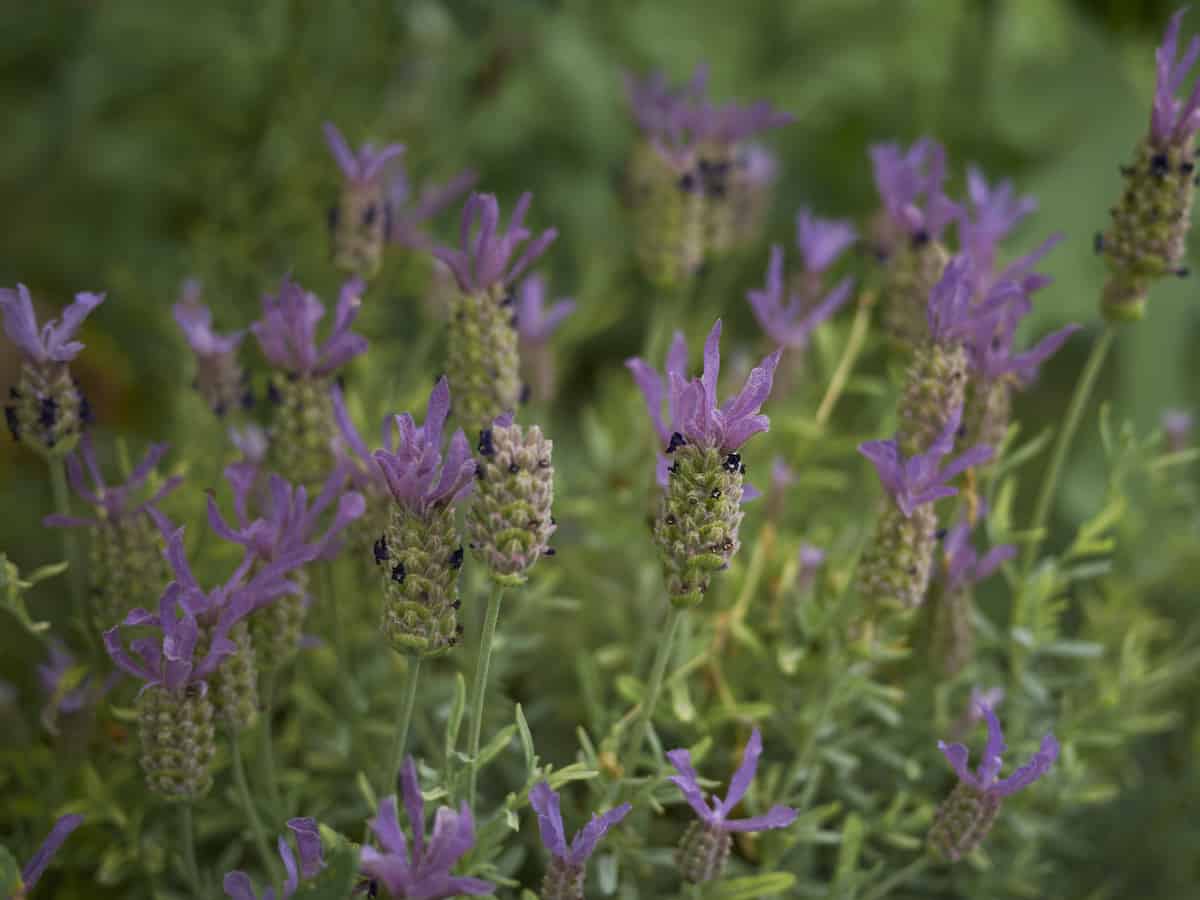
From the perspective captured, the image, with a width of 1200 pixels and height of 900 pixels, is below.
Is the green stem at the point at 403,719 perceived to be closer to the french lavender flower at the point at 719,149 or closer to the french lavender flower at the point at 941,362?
the french lavender flower at the point at 941,362

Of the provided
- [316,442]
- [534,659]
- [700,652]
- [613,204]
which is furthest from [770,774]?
[613,204]

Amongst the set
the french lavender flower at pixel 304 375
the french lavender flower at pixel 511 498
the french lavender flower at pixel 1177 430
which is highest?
the french lavender flower at pixel 1177 430

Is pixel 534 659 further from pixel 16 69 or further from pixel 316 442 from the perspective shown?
pixel 16 69

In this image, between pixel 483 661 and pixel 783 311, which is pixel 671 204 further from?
pixel 483 661

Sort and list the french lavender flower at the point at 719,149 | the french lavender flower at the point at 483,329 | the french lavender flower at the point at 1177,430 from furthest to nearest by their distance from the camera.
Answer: the french lavender flower at the point at 1177,430 < the french lavender flower at the point at 719,149 < the french lavender flower at the point at 483,329

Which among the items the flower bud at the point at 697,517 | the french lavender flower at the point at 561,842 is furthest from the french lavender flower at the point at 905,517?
the french lavender flower at the point at 561,842

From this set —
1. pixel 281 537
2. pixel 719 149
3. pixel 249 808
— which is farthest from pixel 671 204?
pixel 249 808

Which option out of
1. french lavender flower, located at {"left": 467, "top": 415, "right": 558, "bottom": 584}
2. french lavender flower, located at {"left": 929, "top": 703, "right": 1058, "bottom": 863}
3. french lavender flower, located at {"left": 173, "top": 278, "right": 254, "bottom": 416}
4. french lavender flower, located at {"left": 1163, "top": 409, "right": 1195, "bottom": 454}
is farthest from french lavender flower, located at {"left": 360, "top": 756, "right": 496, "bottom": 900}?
french lavender flower, located at {"left": 1163, "top": 409, "right": 1195, "bottom": 454}
